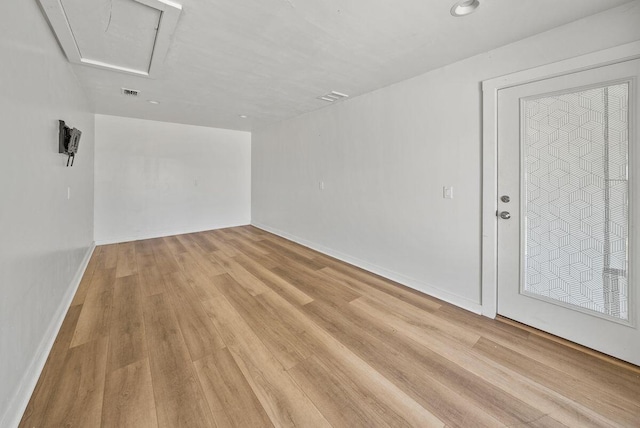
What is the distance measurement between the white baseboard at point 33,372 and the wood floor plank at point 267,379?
103 centimetres

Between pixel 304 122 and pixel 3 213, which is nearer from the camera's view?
pixel 3 213

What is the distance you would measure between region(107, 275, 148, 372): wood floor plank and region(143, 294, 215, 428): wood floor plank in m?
0.06

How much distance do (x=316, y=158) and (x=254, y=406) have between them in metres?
3.42

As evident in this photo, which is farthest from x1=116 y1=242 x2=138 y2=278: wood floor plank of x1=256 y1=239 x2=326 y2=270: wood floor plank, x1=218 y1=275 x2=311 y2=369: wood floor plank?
x1=256 y1=239 x2=326 y2=270: wood floor plank

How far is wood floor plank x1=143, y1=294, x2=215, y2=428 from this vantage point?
1.29 meters

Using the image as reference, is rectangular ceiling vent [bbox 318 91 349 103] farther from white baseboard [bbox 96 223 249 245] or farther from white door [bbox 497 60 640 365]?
white baseboard [bbox 96 223 249 245]

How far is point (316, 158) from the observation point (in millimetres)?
4145

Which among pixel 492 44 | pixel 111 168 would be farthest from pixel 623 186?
pixel 111 168

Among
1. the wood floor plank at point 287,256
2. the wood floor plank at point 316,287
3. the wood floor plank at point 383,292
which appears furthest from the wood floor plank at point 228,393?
the wood floor plank at point 287,256

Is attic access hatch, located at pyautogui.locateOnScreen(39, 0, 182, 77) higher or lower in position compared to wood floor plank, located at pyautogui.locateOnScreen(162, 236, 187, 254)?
higher

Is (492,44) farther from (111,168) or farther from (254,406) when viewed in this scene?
(111,168)

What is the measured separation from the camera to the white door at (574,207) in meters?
1.68

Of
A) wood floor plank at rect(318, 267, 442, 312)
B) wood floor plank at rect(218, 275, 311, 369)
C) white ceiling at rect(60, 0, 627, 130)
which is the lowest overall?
wood floor plank at rect(218, 275, 311, 369)

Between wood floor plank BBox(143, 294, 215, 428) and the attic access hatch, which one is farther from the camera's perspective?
the attic access hatch
